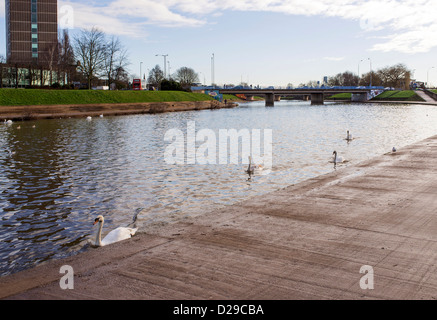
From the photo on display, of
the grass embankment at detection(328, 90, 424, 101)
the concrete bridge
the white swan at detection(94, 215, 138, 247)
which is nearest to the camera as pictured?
the white swan at detection(94, 215, 138, 247)

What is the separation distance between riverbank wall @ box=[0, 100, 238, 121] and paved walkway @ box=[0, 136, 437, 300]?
167 ft

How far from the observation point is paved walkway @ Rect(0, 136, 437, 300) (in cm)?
619

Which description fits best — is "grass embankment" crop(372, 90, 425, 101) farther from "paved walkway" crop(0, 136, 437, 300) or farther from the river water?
"paved walkway" crop(0, 136, 437, 300)

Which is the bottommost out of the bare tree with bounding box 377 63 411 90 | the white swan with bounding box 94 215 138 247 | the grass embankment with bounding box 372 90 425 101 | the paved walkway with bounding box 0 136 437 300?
the white swan with bounding box 94 215 138 247

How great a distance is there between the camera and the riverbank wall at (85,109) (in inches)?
2178

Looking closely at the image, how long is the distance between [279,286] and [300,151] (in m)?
21.5

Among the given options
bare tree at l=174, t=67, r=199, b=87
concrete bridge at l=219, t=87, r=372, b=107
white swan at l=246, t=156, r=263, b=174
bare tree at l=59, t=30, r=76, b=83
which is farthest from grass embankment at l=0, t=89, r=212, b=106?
bare tree at l=174, t=67, r=199, b=87

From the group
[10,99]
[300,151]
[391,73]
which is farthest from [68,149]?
[391,73]

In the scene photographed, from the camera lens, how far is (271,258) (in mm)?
7445

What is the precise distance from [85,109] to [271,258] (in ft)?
214

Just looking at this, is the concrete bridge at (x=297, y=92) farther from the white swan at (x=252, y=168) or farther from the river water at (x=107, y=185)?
the white swan at (x=252, y=168)

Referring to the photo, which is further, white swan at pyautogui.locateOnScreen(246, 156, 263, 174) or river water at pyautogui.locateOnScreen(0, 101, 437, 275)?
white swan at pyautogui.locateOnScreen(246, 156, 263, 174)

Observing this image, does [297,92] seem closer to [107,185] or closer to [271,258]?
[107,185]

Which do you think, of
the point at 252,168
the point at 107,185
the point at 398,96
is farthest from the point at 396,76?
the point at 107,185
